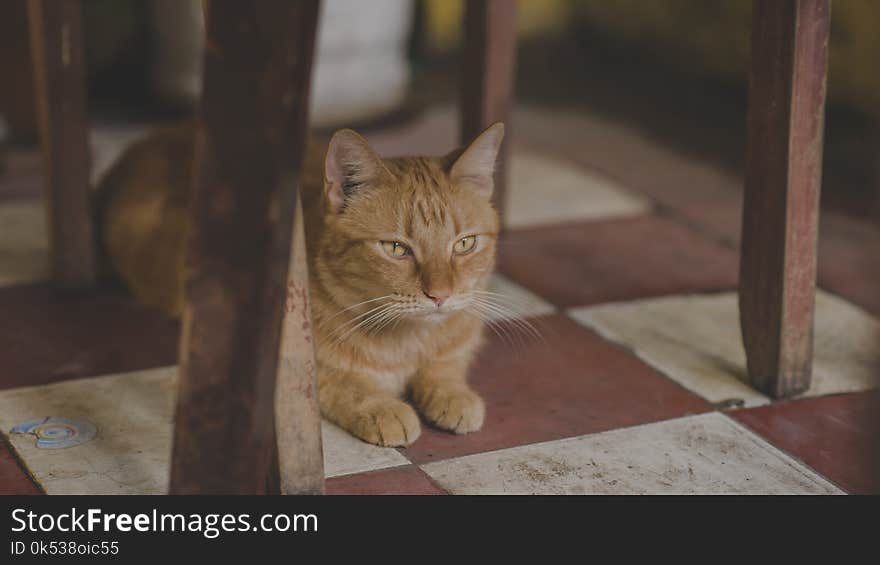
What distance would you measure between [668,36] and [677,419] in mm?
2770

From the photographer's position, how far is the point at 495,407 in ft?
6.46

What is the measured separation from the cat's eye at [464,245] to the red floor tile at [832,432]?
20.8 inches

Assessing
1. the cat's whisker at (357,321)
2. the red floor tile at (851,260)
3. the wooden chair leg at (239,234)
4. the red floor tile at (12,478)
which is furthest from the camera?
the red floor tile at (851,260)

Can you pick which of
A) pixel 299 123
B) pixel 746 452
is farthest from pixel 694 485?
pixel 299 123

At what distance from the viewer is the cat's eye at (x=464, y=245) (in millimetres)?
1849

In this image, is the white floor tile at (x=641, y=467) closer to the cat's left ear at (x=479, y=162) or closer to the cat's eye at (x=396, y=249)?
the cat's eye at (x=396, y=249)

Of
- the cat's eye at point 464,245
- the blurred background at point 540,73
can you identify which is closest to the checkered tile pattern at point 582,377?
the cat's eye at point 464,245

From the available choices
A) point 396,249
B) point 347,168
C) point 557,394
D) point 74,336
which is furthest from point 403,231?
point 74,336

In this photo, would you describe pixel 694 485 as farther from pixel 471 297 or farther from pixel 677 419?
pixel 471 297

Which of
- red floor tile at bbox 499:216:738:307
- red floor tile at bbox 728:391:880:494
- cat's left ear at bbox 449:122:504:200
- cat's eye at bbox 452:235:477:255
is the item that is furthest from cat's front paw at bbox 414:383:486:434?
red floor tile at bbox 499:216:738:307

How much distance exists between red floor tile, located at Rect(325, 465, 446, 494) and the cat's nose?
258 mm

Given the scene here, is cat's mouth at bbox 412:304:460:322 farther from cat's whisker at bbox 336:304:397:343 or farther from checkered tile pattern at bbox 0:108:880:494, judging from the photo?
checkered tile pattern at bbox 0:108:880:494

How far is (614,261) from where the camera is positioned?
2.69 meters

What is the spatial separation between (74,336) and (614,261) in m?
1.22
